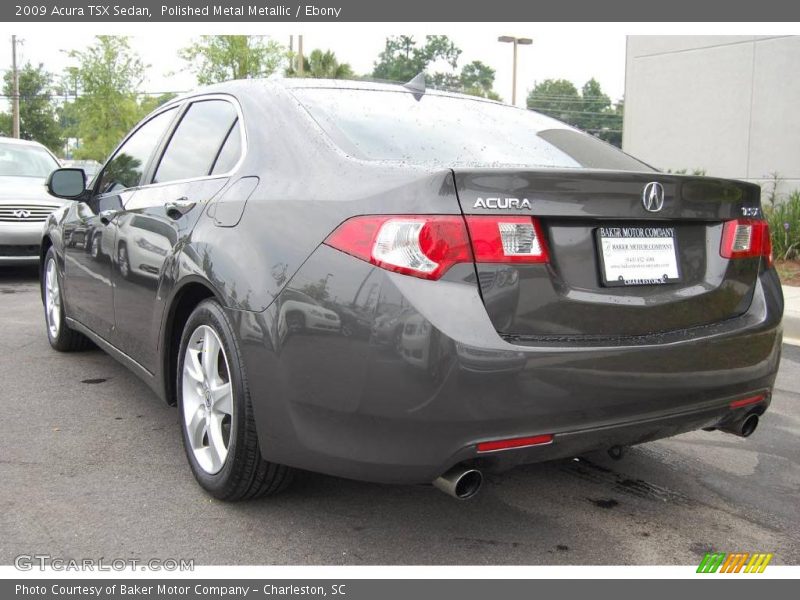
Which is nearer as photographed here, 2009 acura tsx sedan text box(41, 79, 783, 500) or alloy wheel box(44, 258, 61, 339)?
2009 acura tsx sedan text box(41, 79, 783, 500)

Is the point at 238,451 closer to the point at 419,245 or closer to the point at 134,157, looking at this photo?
the point at 419,245

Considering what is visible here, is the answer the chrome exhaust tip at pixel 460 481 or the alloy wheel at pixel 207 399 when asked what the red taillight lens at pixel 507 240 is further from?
the alloy wheel at pixel 207 399

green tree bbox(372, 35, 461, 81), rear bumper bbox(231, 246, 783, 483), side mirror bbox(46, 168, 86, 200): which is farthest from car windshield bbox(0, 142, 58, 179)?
green tree bbox(372, 35, 461, 81)

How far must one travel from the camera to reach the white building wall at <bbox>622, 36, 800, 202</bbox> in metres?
11.5

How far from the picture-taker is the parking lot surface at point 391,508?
2.67 m

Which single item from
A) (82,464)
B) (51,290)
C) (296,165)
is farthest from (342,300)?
(51,290)

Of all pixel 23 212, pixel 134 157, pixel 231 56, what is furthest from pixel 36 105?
pixel 134 157

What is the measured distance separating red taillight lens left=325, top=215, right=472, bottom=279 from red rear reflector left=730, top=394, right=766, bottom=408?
120 centimetres

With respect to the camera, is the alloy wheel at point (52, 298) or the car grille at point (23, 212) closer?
the alloy wheel at point (52, 298)

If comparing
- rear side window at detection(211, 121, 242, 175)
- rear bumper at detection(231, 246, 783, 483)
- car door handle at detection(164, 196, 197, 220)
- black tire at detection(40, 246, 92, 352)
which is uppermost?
rear side window at detection(211, 121, 242, 175)

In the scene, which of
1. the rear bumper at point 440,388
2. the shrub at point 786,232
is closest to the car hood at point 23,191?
the rear bumper at point 440,388

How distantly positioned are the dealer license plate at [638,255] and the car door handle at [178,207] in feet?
5.49

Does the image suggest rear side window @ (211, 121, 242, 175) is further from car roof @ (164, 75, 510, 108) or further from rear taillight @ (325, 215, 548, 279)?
rear taillight @ (325, 215, 548, 279)
